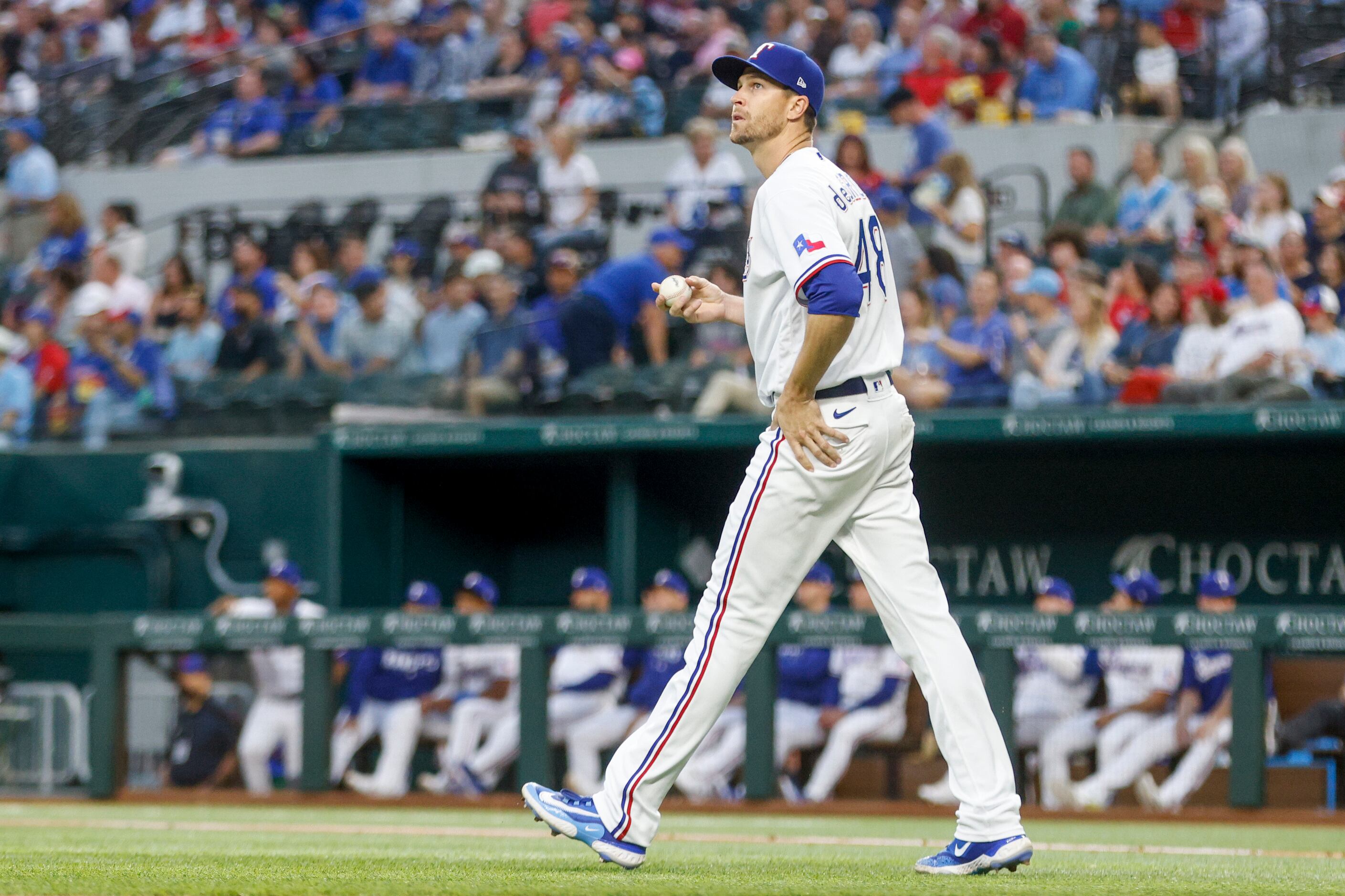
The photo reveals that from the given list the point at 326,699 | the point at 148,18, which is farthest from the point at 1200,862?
the point at 148,18

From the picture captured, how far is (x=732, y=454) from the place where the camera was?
10938mm

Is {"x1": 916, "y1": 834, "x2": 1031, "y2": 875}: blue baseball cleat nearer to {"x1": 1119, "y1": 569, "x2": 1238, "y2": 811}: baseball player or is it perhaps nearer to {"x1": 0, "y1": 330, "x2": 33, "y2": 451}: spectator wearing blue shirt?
{"x1": 1119, "y1": 569, "x2": 1238, "y2": 811}: baseball player

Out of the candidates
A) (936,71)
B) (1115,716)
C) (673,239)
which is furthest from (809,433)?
(936,71)

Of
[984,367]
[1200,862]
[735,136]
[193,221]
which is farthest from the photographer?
[193,221]

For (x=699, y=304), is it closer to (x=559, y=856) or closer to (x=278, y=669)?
(x=559, y=856)

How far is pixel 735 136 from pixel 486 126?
11.8 metres

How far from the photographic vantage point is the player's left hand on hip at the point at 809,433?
434 centimetres

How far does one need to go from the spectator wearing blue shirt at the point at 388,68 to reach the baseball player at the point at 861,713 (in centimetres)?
954

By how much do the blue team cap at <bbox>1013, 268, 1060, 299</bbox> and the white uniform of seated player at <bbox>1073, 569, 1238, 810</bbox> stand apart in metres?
2.64

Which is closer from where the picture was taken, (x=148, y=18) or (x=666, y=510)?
(x=666, y=510)

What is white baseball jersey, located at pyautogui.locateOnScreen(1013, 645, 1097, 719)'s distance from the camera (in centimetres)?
840

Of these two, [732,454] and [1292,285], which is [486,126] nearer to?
[732,454]

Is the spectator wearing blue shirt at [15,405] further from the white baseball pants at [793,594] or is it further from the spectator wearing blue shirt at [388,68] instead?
the white baseball pants at [793,594]

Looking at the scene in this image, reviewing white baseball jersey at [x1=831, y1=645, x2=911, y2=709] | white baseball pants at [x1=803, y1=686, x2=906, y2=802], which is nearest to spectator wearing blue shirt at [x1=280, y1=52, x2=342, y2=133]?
white baseball jersey at [x1=831, y1=645, x2=911, y2=709]
